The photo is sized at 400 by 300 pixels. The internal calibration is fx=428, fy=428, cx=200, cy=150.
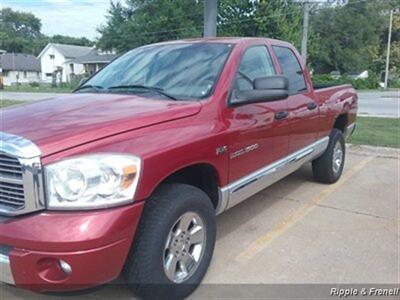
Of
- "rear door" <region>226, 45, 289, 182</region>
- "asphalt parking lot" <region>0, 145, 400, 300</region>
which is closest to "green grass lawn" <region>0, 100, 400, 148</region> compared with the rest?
"asphalt parking lot" <region>0, 145, 400, 300</region>

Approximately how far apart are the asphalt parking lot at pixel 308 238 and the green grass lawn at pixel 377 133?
8.93ft

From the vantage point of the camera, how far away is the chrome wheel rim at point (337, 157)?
226 inches

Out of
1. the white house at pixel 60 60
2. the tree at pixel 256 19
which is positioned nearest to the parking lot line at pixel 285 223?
the tree at pixel 256 19

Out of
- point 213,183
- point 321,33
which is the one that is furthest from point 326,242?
point 321,33

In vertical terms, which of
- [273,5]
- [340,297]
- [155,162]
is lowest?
[340,297]

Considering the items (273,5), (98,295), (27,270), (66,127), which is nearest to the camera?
(27,270)

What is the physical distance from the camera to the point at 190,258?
3.07 meters

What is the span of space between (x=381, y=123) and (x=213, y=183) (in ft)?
33.2

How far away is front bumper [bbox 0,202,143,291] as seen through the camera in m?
2.25

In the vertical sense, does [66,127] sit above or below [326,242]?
above

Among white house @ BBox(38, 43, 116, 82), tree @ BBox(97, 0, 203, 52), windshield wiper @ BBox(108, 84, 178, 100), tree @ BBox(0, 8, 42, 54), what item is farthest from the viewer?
tree @ BBox(0, 8, 42, 54)

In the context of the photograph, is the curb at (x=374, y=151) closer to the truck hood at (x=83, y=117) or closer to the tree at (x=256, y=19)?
the truck hood at (x=83, y=117)

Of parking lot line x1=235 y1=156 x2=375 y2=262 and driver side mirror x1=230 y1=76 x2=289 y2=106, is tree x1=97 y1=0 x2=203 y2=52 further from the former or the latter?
driver side mirror x1=230 y1=76 x2=289 y2=106

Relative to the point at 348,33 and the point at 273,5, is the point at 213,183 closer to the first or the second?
the point at 273,5
